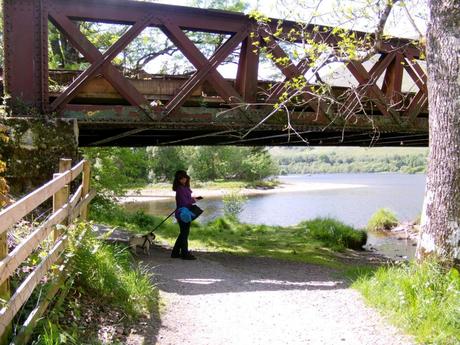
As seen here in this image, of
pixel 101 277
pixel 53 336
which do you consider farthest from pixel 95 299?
pixel 53 336

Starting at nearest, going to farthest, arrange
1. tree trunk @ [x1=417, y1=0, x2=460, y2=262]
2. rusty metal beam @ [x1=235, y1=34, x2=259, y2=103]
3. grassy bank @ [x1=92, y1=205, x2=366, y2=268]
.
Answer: tree trunk @ [x1=417, y1=0, x2=460, y2=262], rusty metal beam @ [x1=235, y1=34, x2=259, y2=103], grassy bank @ [x1=92, y1=205, x2=366, y2=268]

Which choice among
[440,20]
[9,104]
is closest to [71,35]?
[9,104]

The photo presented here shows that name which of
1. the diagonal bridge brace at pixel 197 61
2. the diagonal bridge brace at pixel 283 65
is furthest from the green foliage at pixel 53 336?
the diagonal bridge brace at pixel 283 65

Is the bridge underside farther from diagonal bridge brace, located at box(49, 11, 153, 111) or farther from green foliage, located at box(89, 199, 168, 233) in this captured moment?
green foliage, located at box(89, 199, 168, 233)

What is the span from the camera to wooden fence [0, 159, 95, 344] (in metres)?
3.39

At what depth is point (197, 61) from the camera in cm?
870

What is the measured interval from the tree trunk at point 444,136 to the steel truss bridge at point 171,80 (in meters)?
1.83

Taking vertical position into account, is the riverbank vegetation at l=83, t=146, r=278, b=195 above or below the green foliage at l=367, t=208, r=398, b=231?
below

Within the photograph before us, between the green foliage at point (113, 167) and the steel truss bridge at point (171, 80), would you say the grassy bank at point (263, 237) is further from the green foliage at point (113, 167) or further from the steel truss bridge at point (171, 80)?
the steel truss bridge at point (171, 80)

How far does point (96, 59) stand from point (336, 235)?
41.2 ft

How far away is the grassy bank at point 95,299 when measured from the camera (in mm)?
4395

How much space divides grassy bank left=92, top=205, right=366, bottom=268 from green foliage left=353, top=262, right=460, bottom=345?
504 centimetres

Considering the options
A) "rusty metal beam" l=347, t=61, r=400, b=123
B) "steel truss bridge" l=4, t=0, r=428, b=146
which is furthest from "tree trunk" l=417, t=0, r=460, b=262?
"rusty metal beam" l=347, t=61, r=400, b=123

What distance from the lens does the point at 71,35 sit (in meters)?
7.86
